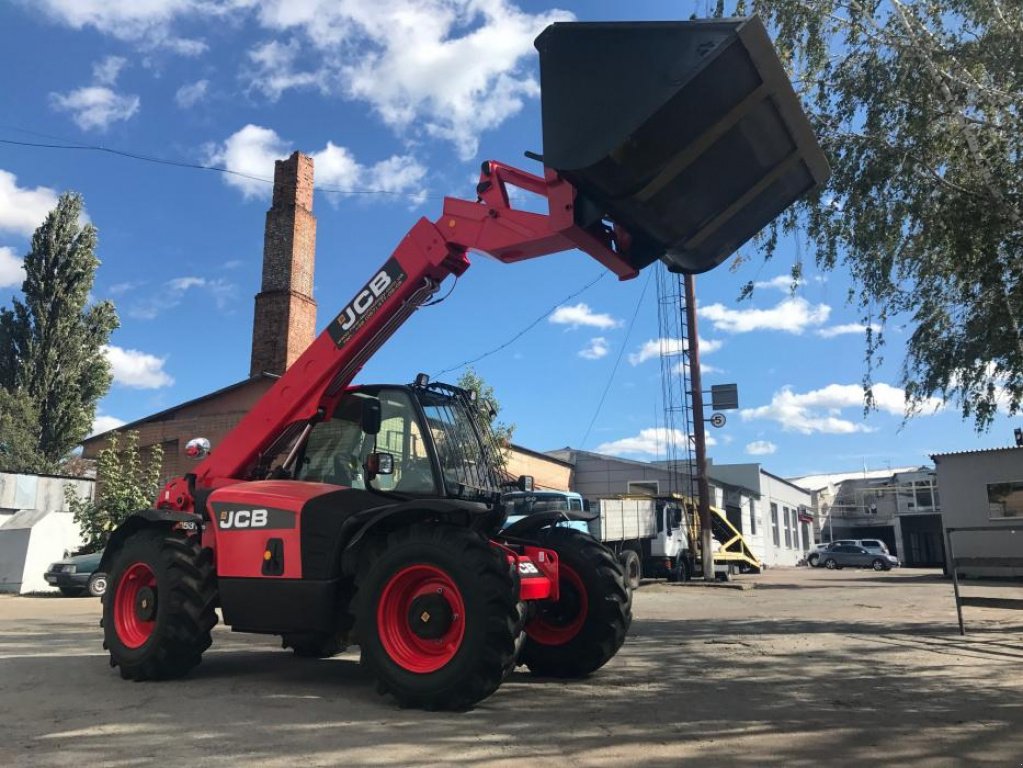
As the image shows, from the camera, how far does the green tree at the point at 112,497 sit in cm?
2152

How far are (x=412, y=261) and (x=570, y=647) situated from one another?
3.68m

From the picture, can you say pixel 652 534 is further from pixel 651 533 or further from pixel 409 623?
pixel 409 623

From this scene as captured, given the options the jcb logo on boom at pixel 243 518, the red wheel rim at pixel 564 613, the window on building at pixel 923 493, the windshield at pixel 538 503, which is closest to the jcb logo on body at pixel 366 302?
the jcb logo on boom at pixel 243 518

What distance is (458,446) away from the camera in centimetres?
657

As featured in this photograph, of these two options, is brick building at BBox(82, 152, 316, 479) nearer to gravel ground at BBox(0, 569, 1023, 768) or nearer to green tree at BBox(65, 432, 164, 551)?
green tree at BBox(65, 432, 164, 551)

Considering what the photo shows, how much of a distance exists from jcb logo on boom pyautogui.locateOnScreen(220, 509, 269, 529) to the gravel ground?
52.8 inches

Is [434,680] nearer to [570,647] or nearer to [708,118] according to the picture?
[570,647]

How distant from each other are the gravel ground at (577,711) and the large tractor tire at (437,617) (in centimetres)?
22

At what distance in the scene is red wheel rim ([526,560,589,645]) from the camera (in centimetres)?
682

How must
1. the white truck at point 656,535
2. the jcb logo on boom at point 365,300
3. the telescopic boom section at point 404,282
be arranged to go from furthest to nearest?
the white truck at point 656,535, the jcb logo on boom at point 365,300, the telescopic boom section at point 404,282

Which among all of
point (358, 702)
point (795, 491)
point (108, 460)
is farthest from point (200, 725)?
point (795, 491)

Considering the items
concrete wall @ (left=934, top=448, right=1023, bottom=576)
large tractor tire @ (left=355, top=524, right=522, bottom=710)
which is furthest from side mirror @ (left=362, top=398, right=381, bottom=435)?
concrete wall @ (left=934, top=448, right=1023, bottom=576)

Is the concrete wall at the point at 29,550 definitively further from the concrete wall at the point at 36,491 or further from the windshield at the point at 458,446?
the windshield at the point at 458,446

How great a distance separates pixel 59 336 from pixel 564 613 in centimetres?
3571
